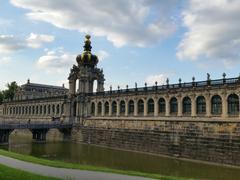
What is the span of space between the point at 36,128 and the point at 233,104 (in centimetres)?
3828

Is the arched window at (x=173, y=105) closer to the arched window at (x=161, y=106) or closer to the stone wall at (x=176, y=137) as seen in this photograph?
the arched window at (x=161, y=106)

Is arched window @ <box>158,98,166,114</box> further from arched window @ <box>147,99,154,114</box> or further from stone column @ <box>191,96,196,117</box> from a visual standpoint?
stone column @ <box>191,96,196,117</box>

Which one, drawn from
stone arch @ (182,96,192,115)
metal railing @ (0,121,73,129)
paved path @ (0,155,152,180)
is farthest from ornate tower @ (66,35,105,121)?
paved path @ (0,155,152,180)

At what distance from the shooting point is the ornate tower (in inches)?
2785

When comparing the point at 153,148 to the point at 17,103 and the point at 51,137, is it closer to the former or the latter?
the point at 51,137

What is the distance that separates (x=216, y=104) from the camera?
4366 centimetres

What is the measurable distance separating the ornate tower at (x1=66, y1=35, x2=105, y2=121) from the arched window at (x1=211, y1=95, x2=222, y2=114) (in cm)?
3220

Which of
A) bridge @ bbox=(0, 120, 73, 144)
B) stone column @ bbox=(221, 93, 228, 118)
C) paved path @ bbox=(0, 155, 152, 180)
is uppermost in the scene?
stone column @ bbox=(221, 93, 228, 118)

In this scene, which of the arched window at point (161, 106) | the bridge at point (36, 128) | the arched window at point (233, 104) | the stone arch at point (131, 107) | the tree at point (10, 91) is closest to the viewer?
the arched window at point (233, 104)

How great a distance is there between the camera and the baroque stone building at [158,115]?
41219mm

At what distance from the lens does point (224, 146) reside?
39.7m

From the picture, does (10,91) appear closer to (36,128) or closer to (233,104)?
A: (36,128)

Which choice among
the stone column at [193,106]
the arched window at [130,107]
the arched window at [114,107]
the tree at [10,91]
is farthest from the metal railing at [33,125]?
the tree at [10,91]

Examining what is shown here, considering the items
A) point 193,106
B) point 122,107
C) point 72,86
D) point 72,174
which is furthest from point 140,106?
point 72,174
